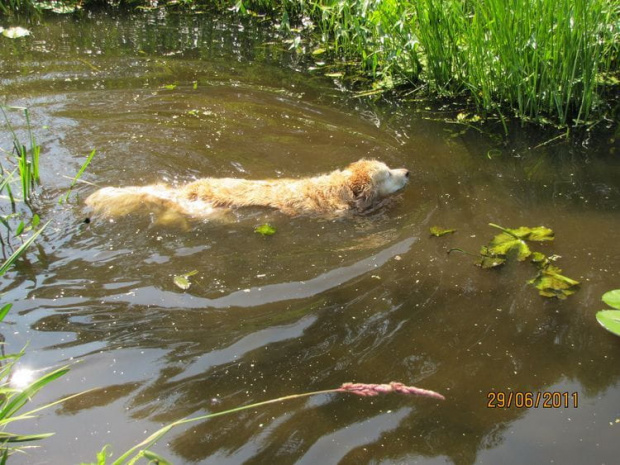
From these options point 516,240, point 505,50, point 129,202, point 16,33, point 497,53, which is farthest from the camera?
point 16,33

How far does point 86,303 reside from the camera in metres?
4.09

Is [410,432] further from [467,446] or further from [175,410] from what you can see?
[175,410]

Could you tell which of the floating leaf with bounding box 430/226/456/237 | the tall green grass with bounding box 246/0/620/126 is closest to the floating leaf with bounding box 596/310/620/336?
the floating leaf with bounding box 430/226/456/237

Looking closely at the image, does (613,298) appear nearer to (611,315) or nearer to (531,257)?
(611,315)

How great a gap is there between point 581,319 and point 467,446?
146 centimetres

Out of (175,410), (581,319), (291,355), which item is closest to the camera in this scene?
(175,410)

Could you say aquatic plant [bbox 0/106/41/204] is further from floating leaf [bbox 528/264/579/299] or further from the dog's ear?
floating leaf [bbox 528/264/579/299]

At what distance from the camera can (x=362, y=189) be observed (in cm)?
573

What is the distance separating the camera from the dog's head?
5738mm

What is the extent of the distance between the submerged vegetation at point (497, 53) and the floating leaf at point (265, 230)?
3056 millimetres

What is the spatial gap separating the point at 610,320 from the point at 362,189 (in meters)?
2.71

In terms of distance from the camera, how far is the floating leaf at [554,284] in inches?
160

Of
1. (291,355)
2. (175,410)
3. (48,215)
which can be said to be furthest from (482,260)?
(48,215)

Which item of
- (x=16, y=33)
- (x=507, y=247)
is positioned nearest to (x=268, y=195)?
(x=507, y=247)
